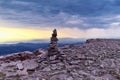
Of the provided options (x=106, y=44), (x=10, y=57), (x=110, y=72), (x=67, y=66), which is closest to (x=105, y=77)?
(x=110, y=72)

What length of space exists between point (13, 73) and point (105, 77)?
9190 mm

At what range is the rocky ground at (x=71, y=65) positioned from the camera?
37.9 metres

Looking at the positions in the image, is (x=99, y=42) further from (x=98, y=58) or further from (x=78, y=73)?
(x=78, y=73)

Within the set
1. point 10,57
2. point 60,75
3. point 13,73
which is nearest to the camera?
point 60,75

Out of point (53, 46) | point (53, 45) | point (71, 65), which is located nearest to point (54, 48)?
point (53, 46)

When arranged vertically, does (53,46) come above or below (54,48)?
above

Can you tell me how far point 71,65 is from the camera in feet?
131

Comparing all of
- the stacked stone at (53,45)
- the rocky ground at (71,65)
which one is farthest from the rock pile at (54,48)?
the rocky ground at (71,65)

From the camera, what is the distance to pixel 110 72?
3862cm

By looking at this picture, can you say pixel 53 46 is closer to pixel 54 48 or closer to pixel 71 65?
pixel 54 48

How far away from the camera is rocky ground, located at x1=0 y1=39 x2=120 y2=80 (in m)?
37.9

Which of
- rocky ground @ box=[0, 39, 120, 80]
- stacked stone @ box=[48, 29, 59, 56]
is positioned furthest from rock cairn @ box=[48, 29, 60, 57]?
rocky ground @ box=[0, 39, 120, 80]

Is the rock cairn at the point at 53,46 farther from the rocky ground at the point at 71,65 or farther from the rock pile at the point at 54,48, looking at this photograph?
the rocky ground at the point at 71,65

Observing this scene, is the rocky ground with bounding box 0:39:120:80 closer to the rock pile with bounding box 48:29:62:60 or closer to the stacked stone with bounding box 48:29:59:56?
the rock pile with bounding box 48:29:62:60
